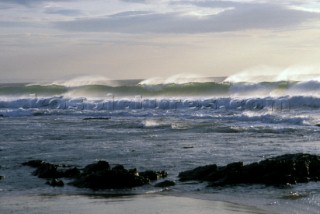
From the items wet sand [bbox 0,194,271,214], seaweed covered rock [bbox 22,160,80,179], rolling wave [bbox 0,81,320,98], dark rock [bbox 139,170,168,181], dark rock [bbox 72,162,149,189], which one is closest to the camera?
wet sand [bbox 0,194,271,214]

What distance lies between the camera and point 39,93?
239 feet

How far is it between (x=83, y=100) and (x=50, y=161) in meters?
38.2

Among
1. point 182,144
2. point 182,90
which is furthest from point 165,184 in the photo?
point 182,90

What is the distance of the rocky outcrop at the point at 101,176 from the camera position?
14617 mm

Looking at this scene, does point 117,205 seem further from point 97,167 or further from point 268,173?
point 268,173

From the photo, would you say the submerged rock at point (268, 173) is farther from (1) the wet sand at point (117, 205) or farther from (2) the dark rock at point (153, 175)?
(1) the wet sand at point (117, 205)

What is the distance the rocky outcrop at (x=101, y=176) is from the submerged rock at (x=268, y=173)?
99 centimetres

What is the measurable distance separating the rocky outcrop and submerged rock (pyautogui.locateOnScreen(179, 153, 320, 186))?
0.99m

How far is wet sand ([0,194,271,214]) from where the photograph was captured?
11.8 m

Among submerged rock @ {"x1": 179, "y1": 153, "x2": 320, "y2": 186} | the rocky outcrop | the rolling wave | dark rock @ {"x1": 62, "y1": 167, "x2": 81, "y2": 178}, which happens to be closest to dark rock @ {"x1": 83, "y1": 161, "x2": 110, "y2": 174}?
the rocky outcrop

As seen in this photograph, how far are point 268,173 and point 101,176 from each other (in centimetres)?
377

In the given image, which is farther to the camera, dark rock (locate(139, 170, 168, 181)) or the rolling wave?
the rolling wave

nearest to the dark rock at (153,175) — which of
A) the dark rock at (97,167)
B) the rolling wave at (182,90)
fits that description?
the dark rock at (97,167)

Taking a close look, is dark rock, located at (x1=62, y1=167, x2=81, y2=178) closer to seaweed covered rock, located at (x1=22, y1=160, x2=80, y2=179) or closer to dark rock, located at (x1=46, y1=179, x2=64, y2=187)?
seaweed covered rock, located at (x1=22, y1=160, x2=80, y2=179)
